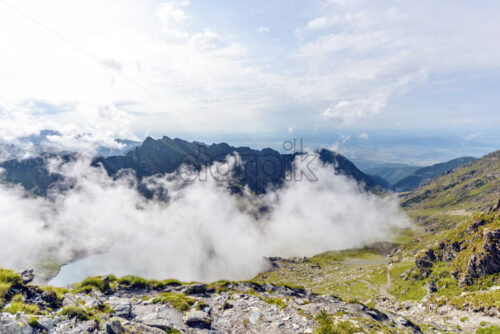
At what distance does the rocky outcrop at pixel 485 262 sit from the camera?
178 feet

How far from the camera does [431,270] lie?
77.9 meters

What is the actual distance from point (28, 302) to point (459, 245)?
357 feet

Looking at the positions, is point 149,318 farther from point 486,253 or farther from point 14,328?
point 486,253

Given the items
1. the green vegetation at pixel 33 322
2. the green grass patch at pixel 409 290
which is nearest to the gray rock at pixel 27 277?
the green vegetation at pixel 33 322

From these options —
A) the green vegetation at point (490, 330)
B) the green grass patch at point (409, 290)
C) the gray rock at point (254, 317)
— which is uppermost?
the gray rock at point (254, 317)

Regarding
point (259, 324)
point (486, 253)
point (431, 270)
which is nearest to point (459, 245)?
point (431, 270)

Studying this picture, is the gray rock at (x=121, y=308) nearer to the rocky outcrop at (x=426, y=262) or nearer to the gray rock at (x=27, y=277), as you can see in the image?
the gray rock at (x=27, y=277)

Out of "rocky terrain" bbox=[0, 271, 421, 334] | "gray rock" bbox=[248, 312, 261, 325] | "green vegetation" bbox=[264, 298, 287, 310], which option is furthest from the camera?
"green vegetation" bbox=[264, 298, 287, 310]

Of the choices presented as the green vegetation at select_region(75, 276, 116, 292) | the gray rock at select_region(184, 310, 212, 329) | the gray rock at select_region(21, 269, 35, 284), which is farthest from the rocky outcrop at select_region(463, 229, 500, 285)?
the gray rock at select_region(21, 269, 35, 284)

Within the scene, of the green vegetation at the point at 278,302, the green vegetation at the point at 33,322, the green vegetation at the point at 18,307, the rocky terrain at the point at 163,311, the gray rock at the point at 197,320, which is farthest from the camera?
the green vegetation at the point at 278,302

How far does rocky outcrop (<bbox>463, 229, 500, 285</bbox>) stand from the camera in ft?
178

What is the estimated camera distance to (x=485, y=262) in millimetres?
55469

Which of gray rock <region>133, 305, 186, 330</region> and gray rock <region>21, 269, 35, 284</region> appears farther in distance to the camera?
gray rock <region>21, 269, 35, 284</region>

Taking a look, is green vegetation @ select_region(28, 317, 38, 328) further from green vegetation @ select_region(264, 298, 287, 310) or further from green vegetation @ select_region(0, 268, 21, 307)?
green vegetation @ select_region(264, 298, 287, 310)
